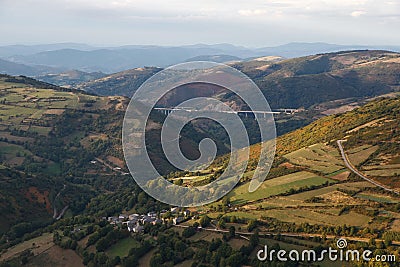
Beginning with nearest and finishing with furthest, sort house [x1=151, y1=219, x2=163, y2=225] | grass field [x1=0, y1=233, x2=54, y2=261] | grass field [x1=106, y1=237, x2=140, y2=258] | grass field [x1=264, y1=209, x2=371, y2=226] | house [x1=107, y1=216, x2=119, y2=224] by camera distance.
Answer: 1. grass field [x1=106, y1=237, x2=140, y2=258]
2. grass field [x1=264, y1=209, x2=371, y2=226]
3. grass field [x1=0, y1=233, x2=54, y2=261]
4. house [x1=151, y1=219, x2=163, y2=225]
5. house [x1=107, y1=216, x2=119, y2=224]

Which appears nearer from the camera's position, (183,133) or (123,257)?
(123,257)

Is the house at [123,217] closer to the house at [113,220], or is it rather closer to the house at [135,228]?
the house at [113,220]

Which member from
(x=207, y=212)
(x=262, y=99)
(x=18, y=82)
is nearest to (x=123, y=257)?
(x=207, y=212)

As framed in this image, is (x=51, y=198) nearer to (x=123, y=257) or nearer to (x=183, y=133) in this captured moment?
(x=123, y=257)

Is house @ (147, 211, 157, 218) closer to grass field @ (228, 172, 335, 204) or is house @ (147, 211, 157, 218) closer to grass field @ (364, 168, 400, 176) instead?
grass field @ (228, 172, 335, 204)

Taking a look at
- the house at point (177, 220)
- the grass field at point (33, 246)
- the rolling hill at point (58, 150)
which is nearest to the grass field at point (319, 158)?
the house at point (177, 220)

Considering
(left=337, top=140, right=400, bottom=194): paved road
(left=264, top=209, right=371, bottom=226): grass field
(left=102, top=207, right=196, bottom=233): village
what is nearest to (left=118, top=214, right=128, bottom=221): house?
(left=102, top=207, right=196, bottom=233): village

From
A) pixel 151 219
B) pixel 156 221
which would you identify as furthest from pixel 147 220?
pixel 156 221
